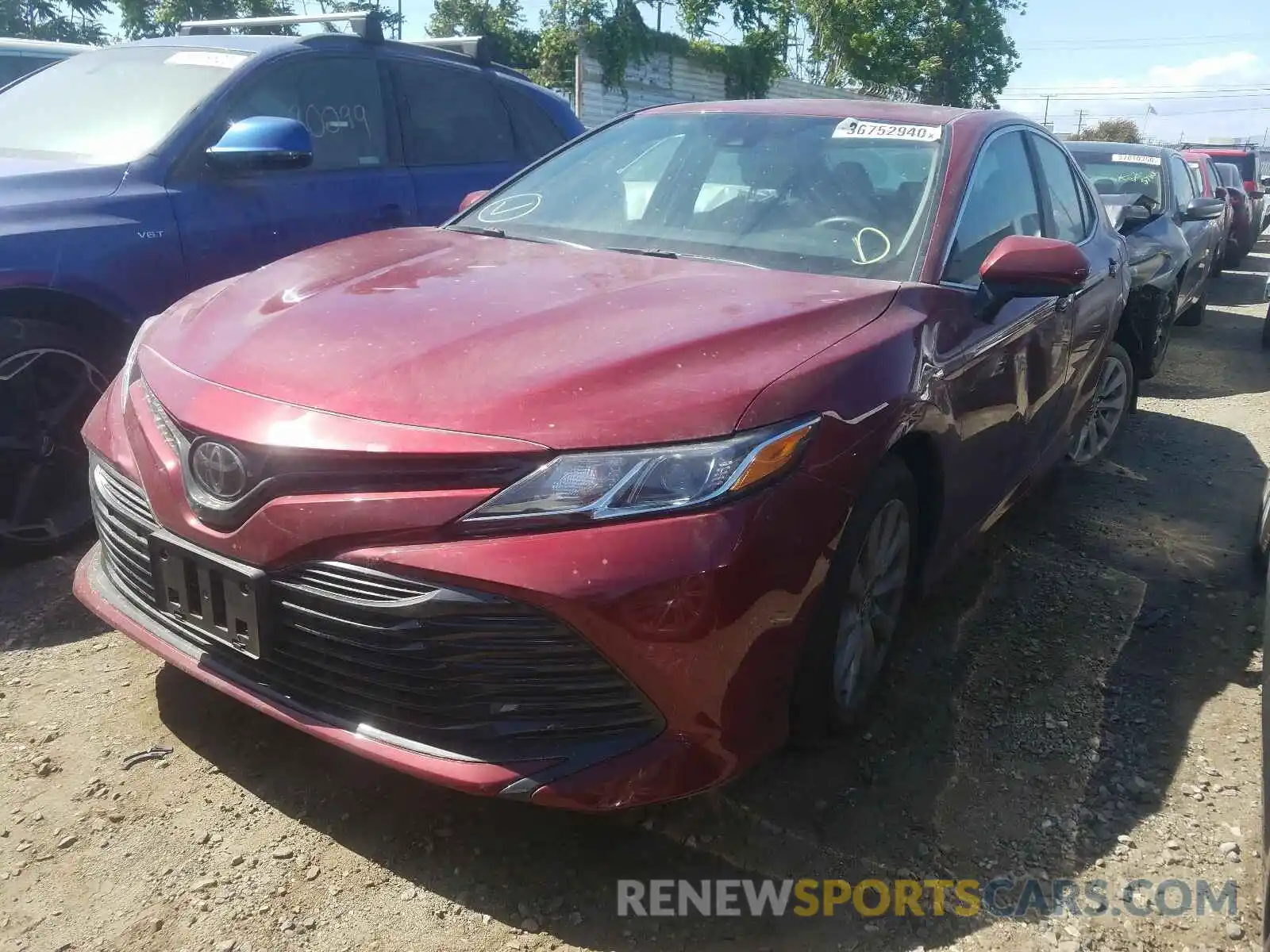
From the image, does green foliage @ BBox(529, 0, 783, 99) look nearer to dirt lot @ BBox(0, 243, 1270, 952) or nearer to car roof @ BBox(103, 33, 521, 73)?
car roof @ BBox(103, 33, 521, 73)

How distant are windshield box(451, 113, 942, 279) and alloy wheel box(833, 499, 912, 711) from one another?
70 centimetres

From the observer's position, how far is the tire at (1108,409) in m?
4.86

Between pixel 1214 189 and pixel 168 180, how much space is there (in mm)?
12071

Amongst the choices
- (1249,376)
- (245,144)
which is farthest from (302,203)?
(1249,376)

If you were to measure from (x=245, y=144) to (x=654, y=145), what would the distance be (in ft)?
4.71

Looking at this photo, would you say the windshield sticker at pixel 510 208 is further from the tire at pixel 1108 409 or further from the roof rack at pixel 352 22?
the tire at pixel 1108 409

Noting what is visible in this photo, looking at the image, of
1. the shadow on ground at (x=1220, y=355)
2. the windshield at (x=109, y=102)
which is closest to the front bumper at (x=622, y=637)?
the windshield at (x=109, y=102)

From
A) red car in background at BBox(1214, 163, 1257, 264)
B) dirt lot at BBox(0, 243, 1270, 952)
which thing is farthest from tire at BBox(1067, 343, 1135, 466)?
red car in background at BBox(1214, 163, 1257, 264)

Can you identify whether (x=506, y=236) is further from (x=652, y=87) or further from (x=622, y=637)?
(x=652, y=87)

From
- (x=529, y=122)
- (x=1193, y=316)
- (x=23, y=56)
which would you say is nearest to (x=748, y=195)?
(x=529, y=122)

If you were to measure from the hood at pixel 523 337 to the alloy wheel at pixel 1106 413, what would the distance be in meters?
2.71

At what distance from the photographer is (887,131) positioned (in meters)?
3.16
